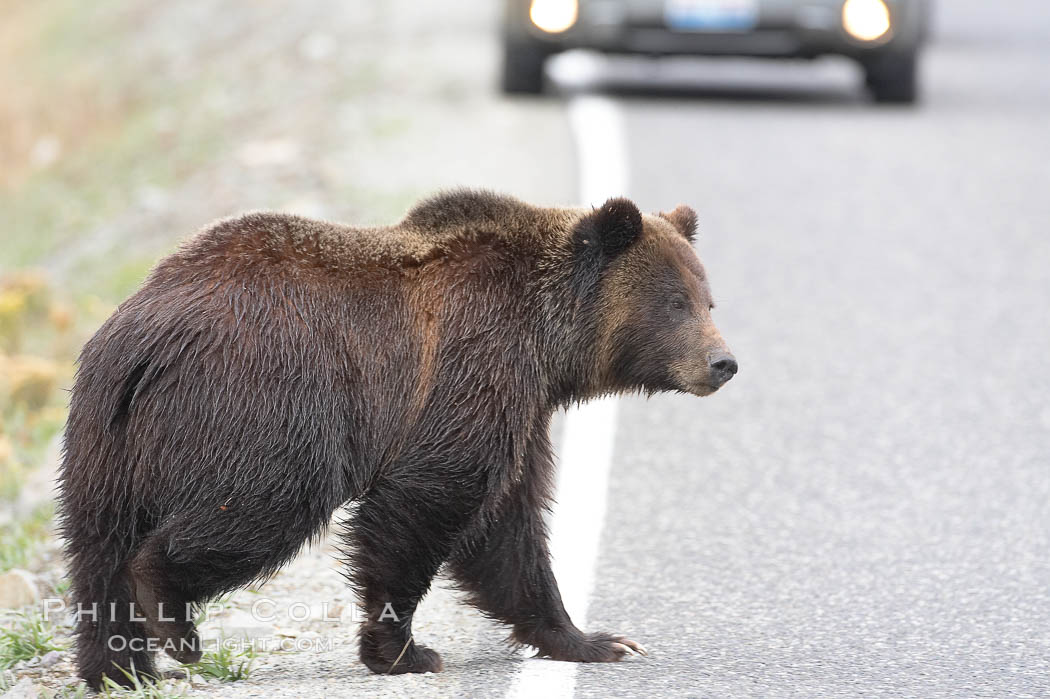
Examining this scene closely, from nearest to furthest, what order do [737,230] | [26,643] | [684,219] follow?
[26,643]
[684,219]
[737,230]

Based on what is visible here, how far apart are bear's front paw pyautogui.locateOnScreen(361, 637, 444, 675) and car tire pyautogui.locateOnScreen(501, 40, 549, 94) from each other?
871 cm

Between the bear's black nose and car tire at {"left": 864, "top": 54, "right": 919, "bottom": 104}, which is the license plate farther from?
the bear's black nose

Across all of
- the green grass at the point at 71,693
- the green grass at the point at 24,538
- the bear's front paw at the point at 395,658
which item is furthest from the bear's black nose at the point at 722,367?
the green grass at the point at 24,538

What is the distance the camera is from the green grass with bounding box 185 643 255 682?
4.57 meters

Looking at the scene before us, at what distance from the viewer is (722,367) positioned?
463 centimetres

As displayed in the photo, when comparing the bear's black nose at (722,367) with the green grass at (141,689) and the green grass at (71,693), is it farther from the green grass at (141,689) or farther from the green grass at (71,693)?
the green grass at (71,693)

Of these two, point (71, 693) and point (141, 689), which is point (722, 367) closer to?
point (141, 689)

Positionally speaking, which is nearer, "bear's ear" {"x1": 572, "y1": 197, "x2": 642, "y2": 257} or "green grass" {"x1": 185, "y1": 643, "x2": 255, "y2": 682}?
"green grass" {"x1": 185, "y1": 643, "x2": 255, "y2": 682}

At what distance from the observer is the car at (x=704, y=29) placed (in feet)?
40.7

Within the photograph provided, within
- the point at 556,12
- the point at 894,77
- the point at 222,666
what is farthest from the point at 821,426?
the point at 894,77

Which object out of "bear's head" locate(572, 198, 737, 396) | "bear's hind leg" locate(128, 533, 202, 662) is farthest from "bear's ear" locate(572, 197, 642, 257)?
"bear's hind leg" locate(128, 533, 202, 662)

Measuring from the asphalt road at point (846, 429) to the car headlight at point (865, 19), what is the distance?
2.20ft

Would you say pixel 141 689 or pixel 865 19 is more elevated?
pixel 865 19

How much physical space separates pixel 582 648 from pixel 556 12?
867cm
